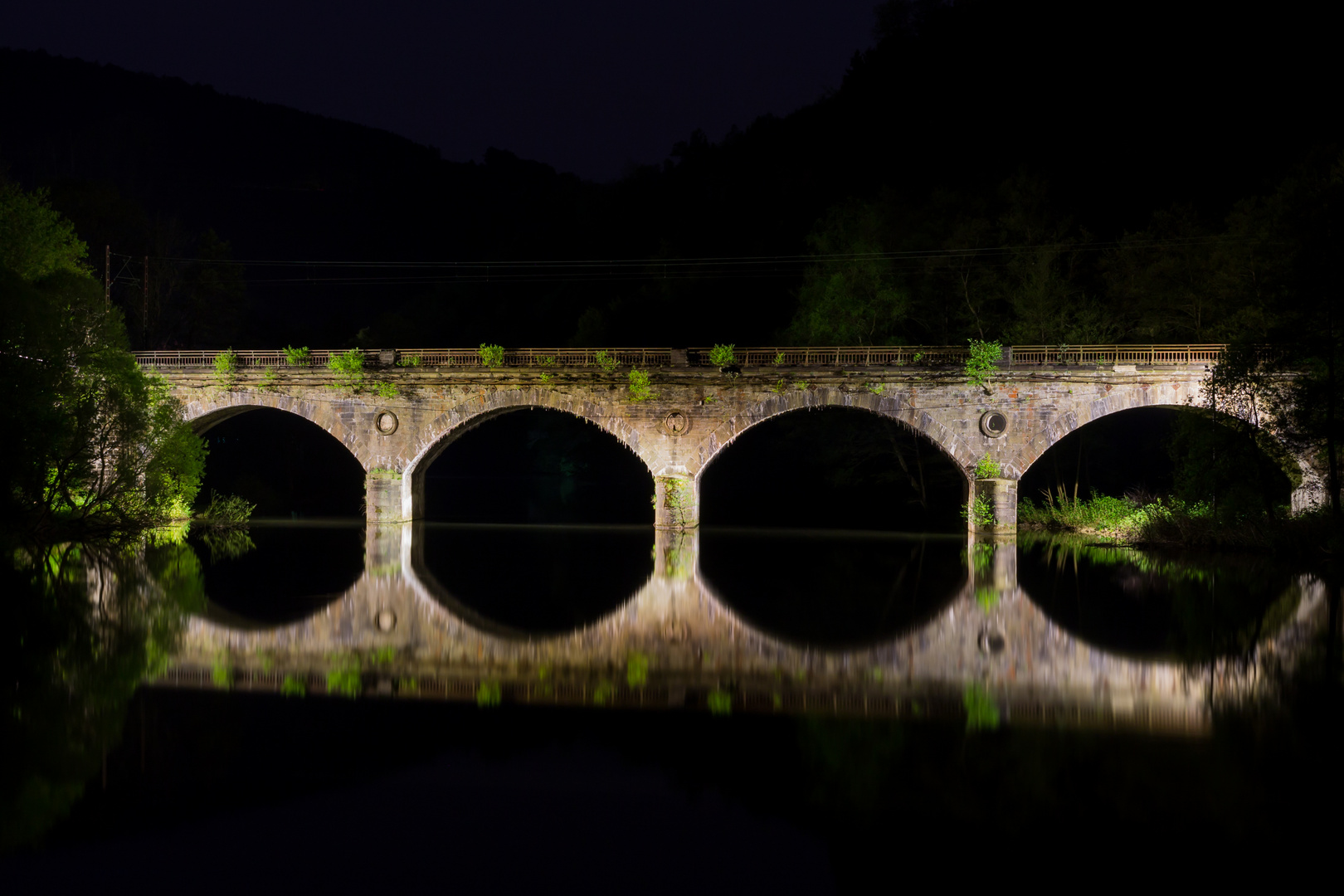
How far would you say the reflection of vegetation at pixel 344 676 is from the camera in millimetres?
11258

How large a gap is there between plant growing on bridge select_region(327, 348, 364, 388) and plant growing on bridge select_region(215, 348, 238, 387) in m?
2.97

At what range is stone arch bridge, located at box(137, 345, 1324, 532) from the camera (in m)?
30.0

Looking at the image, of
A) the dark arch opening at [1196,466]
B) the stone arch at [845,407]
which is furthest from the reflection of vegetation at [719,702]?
the stone arch at [845,407]

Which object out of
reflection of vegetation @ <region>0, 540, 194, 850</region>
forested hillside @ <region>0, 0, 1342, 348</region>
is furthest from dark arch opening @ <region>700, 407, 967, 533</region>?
reflection of vegetation @ <region>0, 540, 194, 850</region>

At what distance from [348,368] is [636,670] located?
22782 mm

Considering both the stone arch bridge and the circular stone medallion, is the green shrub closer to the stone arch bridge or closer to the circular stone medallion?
the stone arch bridge

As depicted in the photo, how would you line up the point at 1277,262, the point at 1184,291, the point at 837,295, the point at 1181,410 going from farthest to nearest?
the point at 837,295 < the point at 1184,291 < the point at 1181,410 < the point at 1277,262

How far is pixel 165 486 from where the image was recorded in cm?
2822

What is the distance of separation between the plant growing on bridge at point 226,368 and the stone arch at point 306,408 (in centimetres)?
50

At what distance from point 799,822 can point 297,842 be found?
3311mm

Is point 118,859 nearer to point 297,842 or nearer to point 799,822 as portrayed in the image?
point 297,842

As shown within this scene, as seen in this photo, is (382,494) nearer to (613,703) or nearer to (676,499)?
(676,499)

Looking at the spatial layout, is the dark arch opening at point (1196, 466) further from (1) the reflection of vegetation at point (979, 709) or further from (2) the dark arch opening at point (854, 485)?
(1) the reflection of vegetation at point (979, 709)

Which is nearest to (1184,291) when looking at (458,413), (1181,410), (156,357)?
(1181,410)
